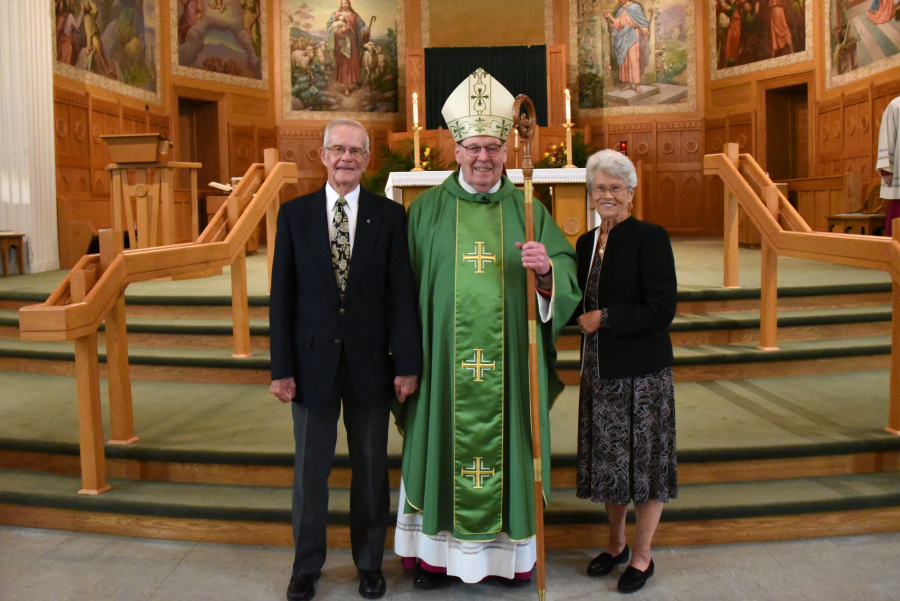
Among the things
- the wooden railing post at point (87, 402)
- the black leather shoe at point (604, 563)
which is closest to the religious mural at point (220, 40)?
the wooden railing post at point (87, 402)

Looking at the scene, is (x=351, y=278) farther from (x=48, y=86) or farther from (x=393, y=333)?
(x=48, y=86)

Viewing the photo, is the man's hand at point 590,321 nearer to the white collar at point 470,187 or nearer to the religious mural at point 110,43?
the white collar at point 470,187

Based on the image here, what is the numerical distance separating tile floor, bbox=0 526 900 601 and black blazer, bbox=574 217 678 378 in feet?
2.66

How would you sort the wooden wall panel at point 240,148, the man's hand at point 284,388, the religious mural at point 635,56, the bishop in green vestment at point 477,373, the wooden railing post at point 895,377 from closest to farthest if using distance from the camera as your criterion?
1. the man's hand at point 284,388
2. the bishop in green vestment at point 477,373
3. the wooden railing post at point 895,377
4. the wooden wall panel at point 240,148
5. the religious mural at point 635,56

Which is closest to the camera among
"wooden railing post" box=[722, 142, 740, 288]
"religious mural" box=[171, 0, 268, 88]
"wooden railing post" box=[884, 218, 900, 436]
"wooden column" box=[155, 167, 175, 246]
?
"wooden railing post" box=[884, 218, 900, 436]

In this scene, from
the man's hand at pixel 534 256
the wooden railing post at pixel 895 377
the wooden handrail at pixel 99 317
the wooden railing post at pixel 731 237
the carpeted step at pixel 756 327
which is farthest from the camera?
the wooden railing post at pixel 731 237

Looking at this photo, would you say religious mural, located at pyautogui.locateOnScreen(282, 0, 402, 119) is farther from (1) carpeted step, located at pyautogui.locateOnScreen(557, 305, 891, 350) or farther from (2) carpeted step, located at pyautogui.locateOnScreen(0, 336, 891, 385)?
(1) carpeted step, located at pyautogui.locateOnScreen(557, 305, 891, 350)

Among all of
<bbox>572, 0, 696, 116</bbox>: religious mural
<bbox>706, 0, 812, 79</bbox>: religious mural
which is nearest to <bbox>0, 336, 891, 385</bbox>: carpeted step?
<bbox>706, 0, 812, 79</bbox>: religious mural

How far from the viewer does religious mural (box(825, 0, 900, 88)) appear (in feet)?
30.5

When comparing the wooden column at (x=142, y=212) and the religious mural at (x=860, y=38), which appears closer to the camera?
the wooden column at (x=142, y=212)

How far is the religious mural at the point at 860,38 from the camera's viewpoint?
9297mm

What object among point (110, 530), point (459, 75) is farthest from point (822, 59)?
point (110, 530)

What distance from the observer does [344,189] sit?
A: 2.70m

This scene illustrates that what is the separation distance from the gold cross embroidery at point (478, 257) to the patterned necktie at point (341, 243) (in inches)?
16.4
